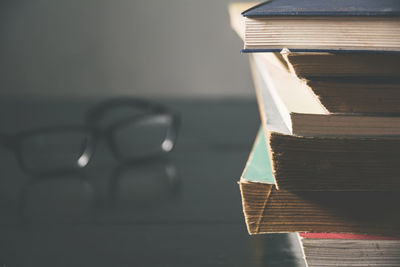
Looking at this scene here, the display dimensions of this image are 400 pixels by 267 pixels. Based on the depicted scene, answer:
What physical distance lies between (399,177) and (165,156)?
1.43 ft

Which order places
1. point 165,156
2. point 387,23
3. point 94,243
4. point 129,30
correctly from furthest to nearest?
point 129,30 → point 165,156 → point 94,243 → point 387,23

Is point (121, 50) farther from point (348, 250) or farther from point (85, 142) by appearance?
point (348, 250)

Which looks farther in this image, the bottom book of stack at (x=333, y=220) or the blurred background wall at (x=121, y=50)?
the blurred background wall at (x=121, y=50)

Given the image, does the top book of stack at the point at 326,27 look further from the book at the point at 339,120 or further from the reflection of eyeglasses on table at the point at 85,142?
the reflection of eyeglasses on table at the point at 85,142

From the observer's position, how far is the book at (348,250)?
36 cm

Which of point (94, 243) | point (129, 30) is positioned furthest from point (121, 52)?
point (94, 243)

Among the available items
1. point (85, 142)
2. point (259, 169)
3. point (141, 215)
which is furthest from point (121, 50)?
point (259, 169)

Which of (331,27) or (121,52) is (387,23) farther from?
(121,52)

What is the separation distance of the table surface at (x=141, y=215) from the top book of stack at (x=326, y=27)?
0.56 feet

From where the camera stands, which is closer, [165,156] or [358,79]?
[358,79]

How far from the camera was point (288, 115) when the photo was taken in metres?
0.34

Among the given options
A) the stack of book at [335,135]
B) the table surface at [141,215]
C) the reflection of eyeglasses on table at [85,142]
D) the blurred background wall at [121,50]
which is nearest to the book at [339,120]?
the stack of book at [335,135]

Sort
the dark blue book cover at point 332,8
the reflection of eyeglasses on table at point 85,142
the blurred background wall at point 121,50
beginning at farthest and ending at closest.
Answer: the blurred background wall at point 121,50 < the reflection of eyeglasses on table at point 85,142 < the dark blue book cover at point 332,8

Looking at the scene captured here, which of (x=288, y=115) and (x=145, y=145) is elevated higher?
(x=288, y=115)
